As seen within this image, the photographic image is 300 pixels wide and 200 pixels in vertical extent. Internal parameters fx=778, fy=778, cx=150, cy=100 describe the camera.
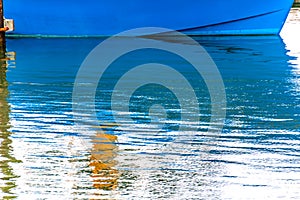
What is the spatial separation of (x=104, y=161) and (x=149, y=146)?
92 centimetres

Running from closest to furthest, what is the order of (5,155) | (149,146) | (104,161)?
(104,161)
(5,155)
(149,146)

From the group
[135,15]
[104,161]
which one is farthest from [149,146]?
[135,15]

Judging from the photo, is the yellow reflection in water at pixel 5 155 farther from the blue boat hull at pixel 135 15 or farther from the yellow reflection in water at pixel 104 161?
the blue boat hull at pixel 135 15

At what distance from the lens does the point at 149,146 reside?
29.7 ft

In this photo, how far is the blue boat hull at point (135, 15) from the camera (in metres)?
23.8

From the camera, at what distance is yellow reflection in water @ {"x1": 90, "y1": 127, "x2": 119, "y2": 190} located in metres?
7.45

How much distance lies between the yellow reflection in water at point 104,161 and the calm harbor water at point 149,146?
0.03ft

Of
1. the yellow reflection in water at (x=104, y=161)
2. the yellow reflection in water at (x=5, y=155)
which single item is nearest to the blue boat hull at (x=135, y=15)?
the yellow reflection in water at (x=5, y=155)

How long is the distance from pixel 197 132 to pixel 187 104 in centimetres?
220

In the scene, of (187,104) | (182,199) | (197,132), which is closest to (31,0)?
(187,104)

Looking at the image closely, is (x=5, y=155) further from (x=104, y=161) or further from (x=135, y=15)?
(x=135, y=15)

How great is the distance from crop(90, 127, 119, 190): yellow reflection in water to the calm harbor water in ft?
0.03

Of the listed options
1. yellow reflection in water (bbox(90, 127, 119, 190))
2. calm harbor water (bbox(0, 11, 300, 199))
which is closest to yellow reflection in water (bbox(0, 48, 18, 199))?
calm harbor water (bbox(0, 11, 300, 199))

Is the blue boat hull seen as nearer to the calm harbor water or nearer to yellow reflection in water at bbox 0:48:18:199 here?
the calm harbor water
